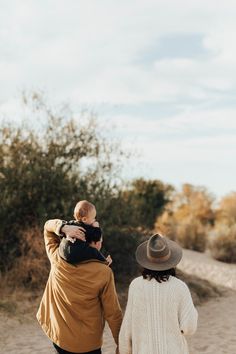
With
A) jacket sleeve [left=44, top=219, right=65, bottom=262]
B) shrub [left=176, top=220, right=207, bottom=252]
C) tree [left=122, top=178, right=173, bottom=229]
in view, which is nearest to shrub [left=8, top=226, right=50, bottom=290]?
jacket sleeve [left=44, top=219, right=65, bottom=262]

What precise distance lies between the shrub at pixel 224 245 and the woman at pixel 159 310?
14670 millimetres

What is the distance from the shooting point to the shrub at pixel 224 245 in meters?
17.5

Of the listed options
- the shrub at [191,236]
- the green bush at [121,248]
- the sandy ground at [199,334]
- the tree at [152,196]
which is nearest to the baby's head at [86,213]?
the sandy ground at [199,334]

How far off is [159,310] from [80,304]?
0.60m

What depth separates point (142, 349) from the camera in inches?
123

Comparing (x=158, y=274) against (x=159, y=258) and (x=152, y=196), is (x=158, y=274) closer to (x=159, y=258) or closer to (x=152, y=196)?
(x=159, y=258)

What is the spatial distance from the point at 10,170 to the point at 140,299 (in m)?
8.39

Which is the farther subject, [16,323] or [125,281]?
[125,281]

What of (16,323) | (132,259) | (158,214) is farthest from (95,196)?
(158,214)

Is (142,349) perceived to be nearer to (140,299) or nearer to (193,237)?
(140,299)

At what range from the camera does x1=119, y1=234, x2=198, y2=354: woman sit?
120 inches

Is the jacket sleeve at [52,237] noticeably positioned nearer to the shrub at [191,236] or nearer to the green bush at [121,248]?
the green bush at [121,248]

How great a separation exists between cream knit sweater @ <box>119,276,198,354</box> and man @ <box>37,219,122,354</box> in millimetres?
280

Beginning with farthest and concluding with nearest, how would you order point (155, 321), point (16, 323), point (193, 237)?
point (193, 237) < point (16, 323) < point (155, 321)
